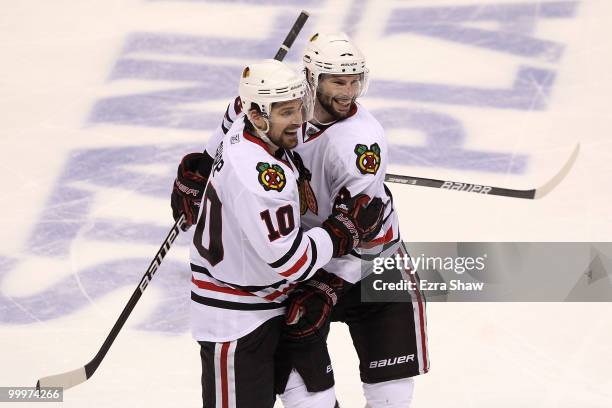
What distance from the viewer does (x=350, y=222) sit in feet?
11.4

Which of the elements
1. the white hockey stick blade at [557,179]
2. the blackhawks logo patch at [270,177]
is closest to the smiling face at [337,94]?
the blackhawks logo patch at [270,177]

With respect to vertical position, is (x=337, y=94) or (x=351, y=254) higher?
(x=337, y=94)

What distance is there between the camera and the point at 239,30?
6.89m

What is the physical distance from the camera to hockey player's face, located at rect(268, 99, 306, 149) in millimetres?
3369

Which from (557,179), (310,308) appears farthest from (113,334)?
(557,179)

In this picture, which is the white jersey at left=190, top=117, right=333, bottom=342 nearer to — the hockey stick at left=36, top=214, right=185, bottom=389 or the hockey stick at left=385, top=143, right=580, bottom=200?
the hockey stick at left=36, top=214, right=185, bottom=389

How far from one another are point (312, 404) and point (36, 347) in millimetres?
1491

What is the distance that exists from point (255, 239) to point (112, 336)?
112cm

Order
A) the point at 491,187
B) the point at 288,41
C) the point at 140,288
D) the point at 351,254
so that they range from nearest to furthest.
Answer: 1. the point at 351,254
2. the point at 140,288
3. the point at 288,41
4. the point at 491,187

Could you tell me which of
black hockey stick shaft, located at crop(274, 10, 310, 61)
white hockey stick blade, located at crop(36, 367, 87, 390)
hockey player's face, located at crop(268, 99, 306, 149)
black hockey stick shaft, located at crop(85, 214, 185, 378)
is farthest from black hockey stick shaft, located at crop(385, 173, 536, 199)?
white hockey stick blade, located at crop(36, 367, 87, 390)

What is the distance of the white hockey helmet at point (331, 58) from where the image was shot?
3.58 metres

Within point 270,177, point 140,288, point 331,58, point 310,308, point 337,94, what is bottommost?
point 310,308

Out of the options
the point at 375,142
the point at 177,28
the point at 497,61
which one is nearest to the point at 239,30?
the point at 177,28

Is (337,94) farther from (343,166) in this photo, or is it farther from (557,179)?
(557,179)
